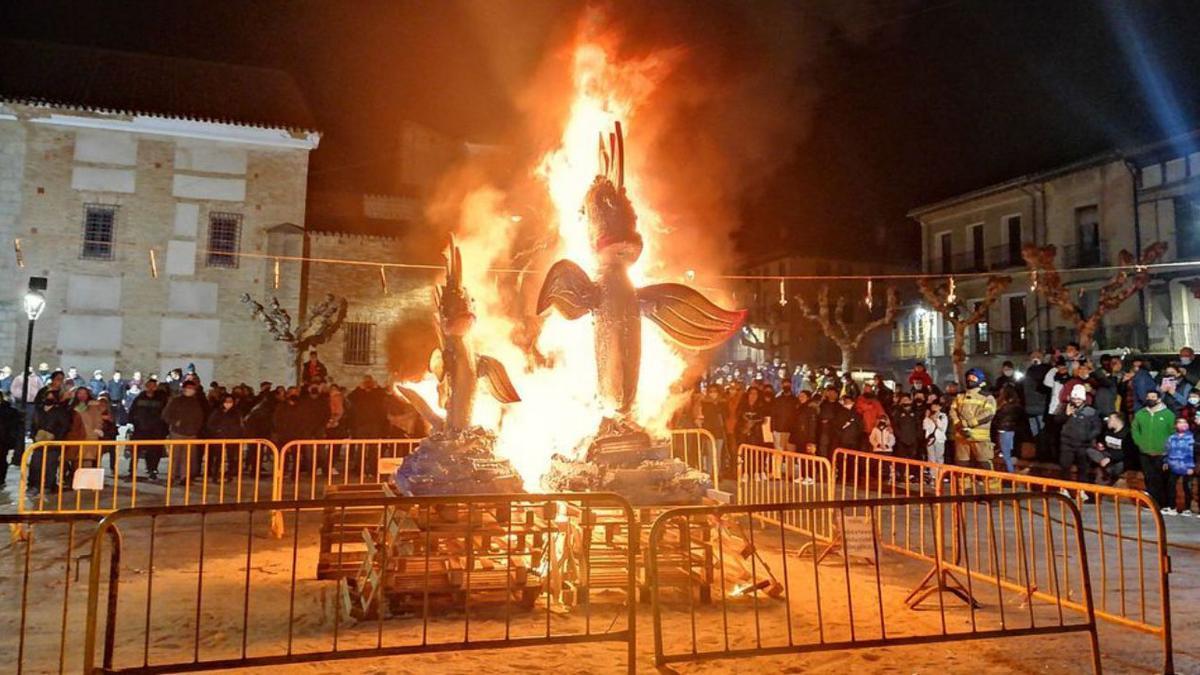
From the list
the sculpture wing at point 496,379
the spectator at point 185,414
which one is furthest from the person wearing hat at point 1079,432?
the spectator at point 185,414

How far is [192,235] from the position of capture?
86.9 ft

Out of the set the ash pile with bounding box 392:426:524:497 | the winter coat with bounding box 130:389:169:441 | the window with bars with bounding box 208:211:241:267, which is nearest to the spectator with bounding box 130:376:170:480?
the winter coat with bounding box 130:389:169:441

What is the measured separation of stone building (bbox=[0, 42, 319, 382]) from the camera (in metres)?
25.0

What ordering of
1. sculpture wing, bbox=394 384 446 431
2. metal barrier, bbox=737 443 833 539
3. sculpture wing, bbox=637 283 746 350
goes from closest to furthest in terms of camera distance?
sculpture wing, bbox=637 283 746 350 < sculpture wing, bbox=394 384 446 431 < metal barrier, bbox=737 443 833 539

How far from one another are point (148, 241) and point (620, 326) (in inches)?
962

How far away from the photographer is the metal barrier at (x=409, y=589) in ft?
17.6

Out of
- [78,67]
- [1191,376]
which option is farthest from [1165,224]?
[78,67]

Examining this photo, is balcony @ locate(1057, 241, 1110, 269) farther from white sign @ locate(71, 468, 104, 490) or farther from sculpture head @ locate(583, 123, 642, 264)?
white sign @ locate(71, 468, 104, 490)

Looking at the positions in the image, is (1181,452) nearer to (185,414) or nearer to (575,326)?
(575,326)

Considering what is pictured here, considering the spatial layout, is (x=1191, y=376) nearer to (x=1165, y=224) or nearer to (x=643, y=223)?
(x=643, y=223)

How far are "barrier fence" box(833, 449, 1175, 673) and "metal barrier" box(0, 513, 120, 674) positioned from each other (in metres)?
6.53

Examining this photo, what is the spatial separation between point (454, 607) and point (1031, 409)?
1294 centimetres

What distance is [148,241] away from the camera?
1030 inches

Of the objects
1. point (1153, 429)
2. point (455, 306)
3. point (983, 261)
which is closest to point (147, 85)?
point (455, 306)
